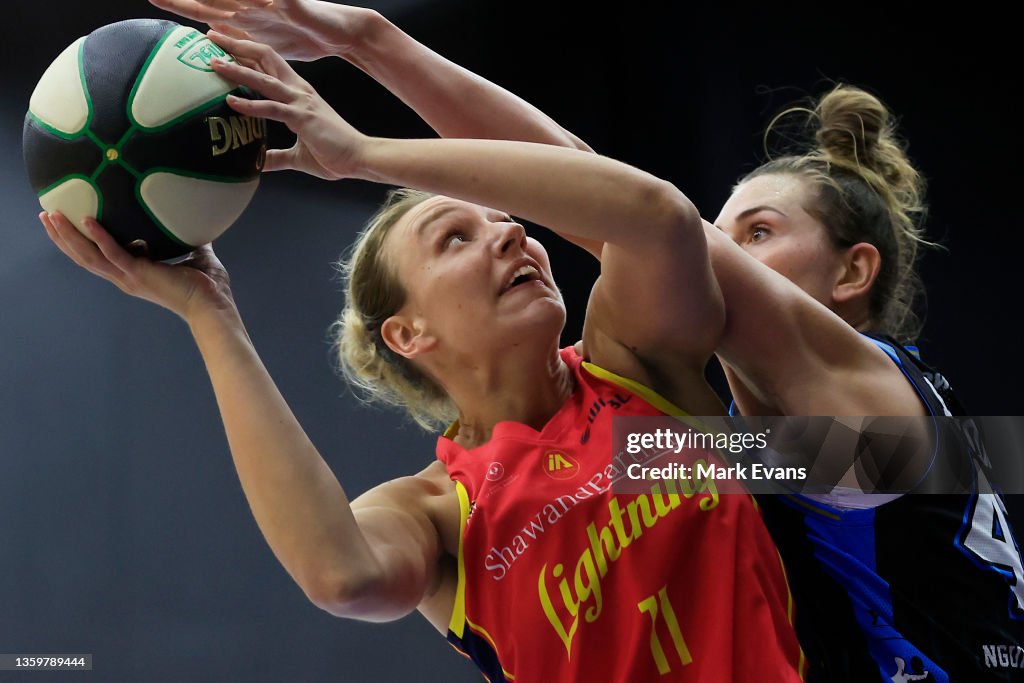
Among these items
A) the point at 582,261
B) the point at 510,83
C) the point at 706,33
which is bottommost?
the point at 582,261

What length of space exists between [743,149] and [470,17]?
49.8 inches

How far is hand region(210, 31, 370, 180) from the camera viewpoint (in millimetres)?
1380

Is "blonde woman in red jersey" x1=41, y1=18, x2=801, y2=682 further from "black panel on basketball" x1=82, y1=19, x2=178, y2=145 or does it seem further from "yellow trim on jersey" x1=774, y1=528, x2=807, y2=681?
"black panel on basketball" x1=82, y1=19, x2=178, y2=145

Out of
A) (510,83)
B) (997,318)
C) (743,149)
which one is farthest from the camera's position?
(510,83)

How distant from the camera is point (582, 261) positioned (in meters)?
4.58

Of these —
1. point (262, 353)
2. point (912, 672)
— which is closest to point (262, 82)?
point (912, 672)

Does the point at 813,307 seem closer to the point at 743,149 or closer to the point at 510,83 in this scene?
the point at 743,149

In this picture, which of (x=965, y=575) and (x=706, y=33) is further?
(x=706, y=33)

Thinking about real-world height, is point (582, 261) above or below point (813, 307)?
below

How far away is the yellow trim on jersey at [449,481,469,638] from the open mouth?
1.14 feet

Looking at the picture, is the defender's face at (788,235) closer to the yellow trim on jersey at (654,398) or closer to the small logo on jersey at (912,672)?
the yellow trim on jersey at (654,398)

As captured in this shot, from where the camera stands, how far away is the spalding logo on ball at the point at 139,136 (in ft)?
4.75

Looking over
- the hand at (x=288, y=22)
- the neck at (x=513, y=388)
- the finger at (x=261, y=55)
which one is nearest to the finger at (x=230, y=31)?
the hand at (x=288, y=22)

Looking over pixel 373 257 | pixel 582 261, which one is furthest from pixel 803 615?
pixel 582 261
